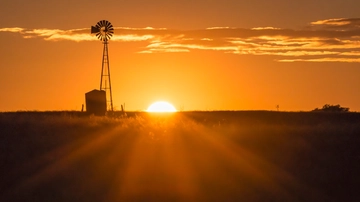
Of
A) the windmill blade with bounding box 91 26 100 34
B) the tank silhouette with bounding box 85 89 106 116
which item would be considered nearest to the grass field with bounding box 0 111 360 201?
the tank silhouette with bounding box 85 89 106 116

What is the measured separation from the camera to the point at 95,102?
2494 inches

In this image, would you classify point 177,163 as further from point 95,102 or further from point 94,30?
point 94,30

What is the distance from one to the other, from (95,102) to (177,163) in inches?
1038

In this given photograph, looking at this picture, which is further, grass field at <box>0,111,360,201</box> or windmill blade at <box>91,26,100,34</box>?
windmill blade at <box>91,26,100,34</box>

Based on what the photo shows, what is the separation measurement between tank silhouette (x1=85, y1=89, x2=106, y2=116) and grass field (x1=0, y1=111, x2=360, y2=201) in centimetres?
1839

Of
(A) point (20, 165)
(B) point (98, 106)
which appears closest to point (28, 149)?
(A) point (20, 165)

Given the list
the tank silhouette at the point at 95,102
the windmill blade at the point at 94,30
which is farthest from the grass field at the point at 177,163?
the windmill blade at the point at 94,30

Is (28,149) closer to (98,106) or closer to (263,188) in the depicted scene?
(263,188)

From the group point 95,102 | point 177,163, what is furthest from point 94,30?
point 177,163

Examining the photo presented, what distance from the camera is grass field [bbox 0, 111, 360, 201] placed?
35.5m

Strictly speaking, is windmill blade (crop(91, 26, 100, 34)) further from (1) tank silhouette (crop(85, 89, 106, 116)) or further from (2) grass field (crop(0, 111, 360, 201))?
(2) grass field (crop(0, 111, 360, 201))

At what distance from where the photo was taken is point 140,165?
1480 inches

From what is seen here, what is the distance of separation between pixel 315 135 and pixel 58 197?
14.4 m

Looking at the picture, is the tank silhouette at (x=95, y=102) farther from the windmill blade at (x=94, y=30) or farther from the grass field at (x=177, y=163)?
the grass field at (x=177, y=163)
